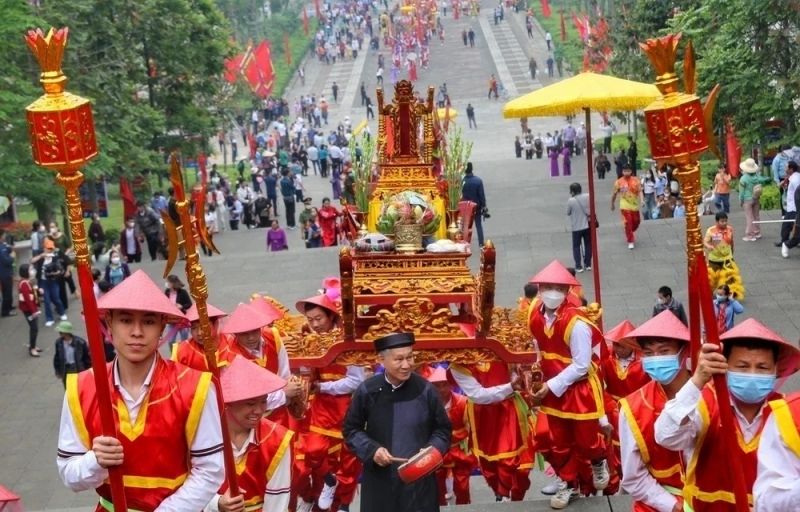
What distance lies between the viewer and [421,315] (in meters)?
10.1

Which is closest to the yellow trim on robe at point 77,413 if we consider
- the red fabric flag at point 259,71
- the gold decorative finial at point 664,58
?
the gold decorative finial at point 664,58

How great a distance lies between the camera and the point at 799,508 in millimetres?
5148

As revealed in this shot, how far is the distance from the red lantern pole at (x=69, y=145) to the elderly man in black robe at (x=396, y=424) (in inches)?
77.8

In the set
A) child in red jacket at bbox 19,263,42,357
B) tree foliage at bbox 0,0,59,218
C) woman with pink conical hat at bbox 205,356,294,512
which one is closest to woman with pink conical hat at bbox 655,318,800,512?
woman with pink conical hat at bbox 205,356,294,512

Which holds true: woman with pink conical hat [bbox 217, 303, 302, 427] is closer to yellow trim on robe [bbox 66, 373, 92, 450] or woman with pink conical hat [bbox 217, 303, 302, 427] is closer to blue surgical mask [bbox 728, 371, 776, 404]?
yellow trim on robe [bbox 66, 373, 92, 450]

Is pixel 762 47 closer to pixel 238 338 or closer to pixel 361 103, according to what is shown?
pixel 238 338

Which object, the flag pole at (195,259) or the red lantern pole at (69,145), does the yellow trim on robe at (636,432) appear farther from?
the red lantern pole at (69,145)

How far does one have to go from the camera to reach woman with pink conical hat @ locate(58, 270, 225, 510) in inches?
232

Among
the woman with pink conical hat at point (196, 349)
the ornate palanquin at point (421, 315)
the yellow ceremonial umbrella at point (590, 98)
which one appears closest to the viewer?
Answer: the woman with pink conical hat at point (196, 349)

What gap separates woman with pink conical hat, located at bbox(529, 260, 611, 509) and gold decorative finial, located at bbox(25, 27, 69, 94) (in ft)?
14.8

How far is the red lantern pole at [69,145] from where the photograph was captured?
5.57 metres

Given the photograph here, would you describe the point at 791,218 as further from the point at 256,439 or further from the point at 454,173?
the point at 256,439

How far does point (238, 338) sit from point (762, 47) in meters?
16.9

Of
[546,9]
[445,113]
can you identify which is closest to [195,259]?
[445,113]
